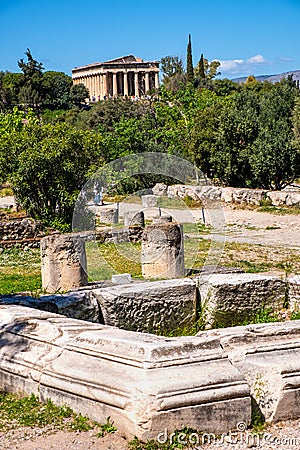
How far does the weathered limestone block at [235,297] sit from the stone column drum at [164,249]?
518 centimetres

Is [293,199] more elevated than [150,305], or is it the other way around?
[293,199]

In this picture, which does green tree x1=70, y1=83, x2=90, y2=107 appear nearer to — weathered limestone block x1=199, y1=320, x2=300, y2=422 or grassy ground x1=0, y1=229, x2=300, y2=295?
grassy ground x1=0, y1=229, x2=300, y2=295

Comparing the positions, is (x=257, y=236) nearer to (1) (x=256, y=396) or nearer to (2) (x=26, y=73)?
(1) (x=256, y=396)

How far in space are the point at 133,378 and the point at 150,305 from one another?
2.40 meters

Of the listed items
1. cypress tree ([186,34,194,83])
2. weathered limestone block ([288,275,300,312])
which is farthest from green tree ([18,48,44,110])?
weathered limestone block ([288,275,300,312])

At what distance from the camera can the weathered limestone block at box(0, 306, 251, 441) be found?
13.6 ft

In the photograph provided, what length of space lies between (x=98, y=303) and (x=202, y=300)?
3.50 ft

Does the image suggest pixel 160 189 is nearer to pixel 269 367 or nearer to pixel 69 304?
pixel 69 304

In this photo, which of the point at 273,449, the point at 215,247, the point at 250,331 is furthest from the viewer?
the point at 215,247

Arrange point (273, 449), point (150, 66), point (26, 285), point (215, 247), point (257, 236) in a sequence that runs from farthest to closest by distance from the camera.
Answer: point (150, 66) < point (257, 236) < point (215, 247) < point (26, 285) < point (273, 449)

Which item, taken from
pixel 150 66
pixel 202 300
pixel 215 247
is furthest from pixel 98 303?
pixel 150 66

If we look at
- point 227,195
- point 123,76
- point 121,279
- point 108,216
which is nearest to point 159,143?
point 227,195

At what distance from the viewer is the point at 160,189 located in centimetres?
2859

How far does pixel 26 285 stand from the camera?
474 inches
